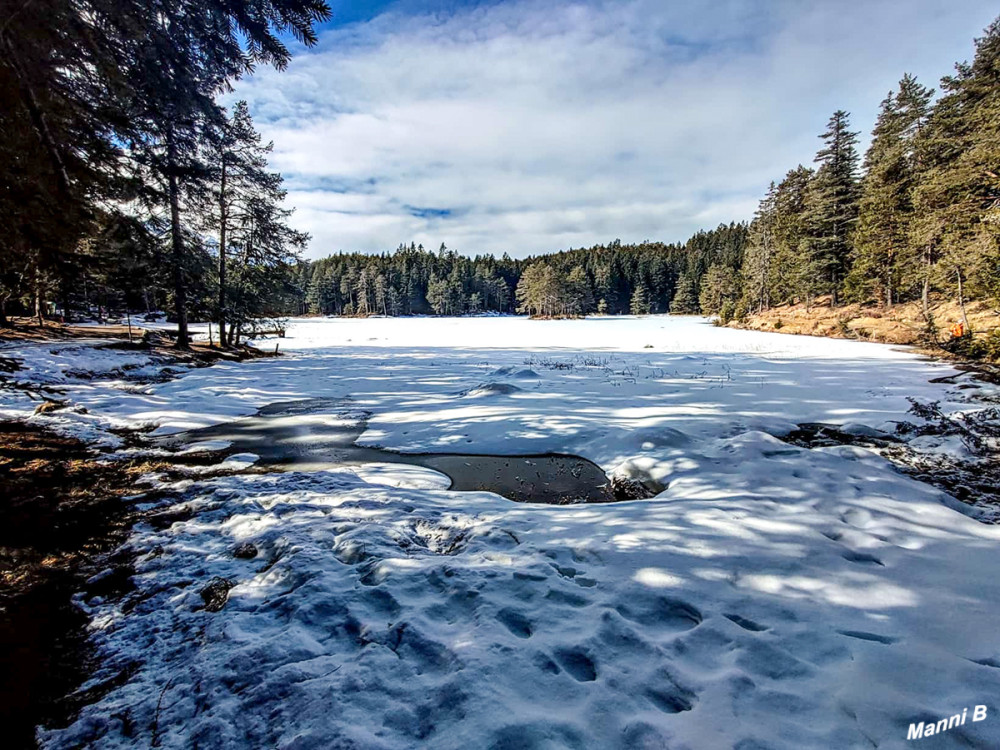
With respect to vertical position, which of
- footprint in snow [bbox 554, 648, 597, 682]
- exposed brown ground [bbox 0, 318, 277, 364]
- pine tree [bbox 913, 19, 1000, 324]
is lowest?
footprint in snow [bbox 554, 648, 597, 682]

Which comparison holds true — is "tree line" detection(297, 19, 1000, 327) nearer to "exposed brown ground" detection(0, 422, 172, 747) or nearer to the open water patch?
the open water patch

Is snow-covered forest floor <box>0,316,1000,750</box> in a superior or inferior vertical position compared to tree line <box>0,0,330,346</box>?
inferior

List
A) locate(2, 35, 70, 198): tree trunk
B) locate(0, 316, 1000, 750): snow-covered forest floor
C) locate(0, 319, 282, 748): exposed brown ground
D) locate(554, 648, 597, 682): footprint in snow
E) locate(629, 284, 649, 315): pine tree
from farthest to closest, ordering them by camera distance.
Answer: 1. locate(629, 284, 649, 315): pine tree
2. locate(2, 35, 70, 198): tree trunk
3. locate(554, 648, 597, 682): footprint in snow
4. locate(0, 319, 282, 748): exposed brown ground
5. locate(0, 316, 1000, 750): snow-covered forest floor

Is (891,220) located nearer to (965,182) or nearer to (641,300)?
(965,182)

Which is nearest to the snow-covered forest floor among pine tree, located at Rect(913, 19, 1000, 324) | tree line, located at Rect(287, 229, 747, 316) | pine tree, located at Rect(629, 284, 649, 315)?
pine tree, located at Rect(913, 19, 1000, 324)

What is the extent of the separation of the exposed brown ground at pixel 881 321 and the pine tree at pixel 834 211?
347 centimetres

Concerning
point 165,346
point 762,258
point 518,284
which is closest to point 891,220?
point 762,258

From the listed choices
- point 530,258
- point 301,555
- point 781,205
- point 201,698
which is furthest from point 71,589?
point 530,258

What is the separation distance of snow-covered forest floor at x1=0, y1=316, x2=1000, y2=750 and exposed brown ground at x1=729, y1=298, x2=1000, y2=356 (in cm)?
1840

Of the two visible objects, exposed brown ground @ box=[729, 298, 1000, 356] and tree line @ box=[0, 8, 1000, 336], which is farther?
exposed brown ground @ box=[729, 298, 1000, 356]

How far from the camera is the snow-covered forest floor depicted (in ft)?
7.09

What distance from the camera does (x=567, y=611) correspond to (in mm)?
3045

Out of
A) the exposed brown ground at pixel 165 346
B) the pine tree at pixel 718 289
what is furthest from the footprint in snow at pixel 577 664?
the pine tree at pixel 718 289

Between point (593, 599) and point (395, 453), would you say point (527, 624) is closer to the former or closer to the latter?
point (593, 599)
